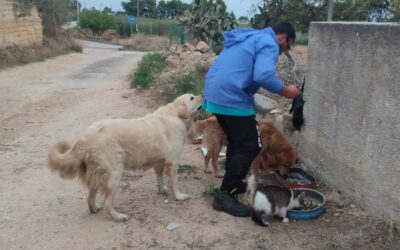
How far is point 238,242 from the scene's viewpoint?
427 centimetres

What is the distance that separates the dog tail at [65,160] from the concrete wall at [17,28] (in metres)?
17.4

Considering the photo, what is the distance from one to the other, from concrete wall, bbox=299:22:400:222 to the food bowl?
0.15 metres

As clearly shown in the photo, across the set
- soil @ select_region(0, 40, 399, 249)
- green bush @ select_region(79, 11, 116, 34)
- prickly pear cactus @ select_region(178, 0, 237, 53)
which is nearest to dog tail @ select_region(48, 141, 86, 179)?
soil @ select_region(0, 40, 399, 249)

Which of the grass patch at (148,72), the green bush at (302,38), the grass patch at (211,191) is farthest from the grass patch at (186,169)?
the green bush at (302,38)

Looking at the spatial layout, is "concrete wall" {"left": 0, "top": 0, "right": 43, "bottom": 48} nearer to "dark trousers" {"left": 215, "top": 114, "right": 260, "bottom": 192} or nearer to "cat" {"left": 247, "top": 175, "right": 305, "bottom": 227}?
"dark trousers" {"left": 215, "top": 114, "right": 260, "bottom": 192}

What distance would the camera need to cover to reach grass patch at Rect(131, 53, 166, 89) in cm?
1289

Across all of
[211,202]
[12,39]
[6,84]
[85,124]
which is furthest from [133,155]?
[12,39]

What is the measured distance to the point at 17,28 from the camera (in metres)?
21.9

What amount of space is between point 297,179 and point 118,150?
236 centimetres

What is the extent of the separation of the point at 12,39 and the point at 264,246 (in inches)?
787

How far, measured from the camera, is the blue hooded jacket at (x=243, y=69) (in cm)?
436

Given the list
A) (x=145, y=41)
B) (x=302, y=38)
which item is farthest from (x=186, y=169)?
(x=145, y=41)

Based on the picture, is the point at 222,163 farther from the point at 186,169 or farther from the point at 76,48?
the point at 76,48

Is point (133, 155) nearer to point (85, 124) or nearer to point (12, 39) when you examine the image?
point (85, 124)
